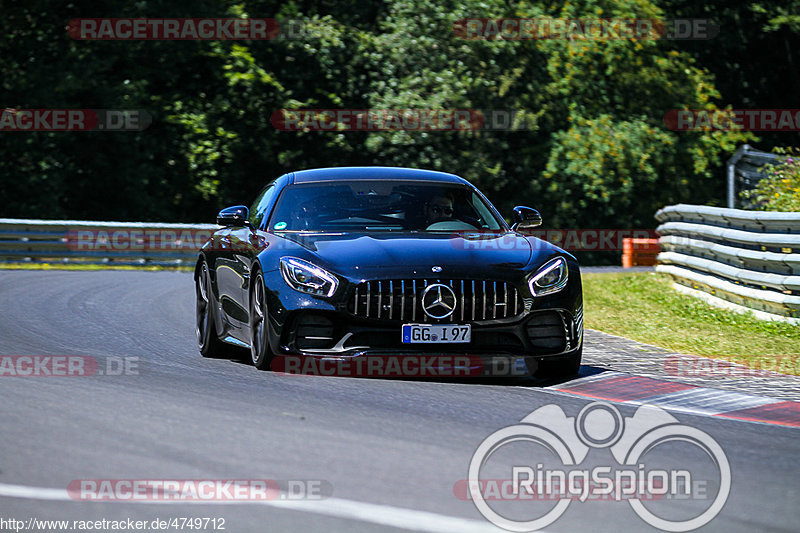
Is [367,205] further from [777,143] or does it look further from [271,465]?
[777,143]

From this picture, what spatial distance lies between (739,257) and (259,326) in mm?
7409

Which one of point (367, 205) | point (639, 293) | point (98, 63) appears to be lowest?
point (639, 293)

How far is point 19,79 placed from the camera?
107ft

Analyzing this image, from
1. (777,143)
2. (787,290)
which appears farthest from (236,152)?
(787,290)

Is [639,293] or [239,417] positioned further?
[639,293]

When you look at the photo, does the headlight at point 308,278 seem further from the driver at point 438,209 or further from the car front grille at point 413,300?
the driver at point 438,209

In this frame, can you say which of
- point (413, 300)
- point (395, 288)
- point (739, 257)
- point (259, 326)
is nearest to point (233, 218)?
point (259, 326)

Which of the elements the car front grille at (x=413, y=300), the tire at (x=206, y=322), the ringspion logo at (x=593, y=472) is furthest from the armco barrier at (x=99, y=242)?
the ringspion logo at (x=593, y=472)

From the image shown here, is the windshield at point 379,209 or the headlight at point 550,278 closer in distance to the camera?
the headlight at point 550,278

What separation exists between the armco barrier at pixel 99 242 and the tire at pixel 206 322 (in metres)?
16.1

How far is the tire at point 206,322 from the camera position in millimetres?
10469

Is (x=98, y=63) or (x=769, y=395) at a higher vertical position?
(x=98, y=63)

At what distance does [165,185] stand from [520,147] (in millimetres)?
10520

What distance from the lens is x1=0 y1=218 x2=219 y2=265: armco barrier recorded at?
2623 centimetres
